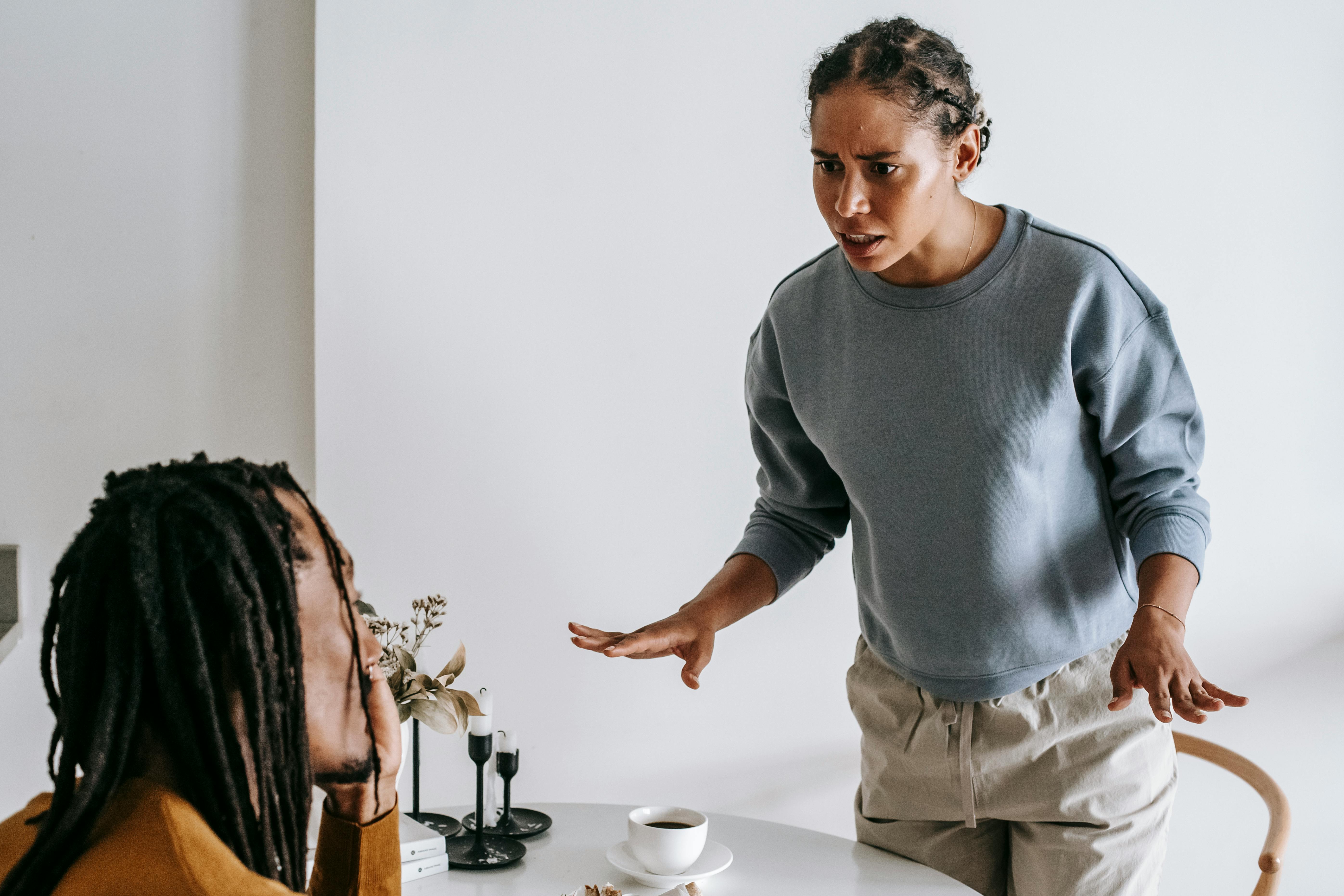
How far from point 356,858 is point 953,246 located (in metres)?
0.88

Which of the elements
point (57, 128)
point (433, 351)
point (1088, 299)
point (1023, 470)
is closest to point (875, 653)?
point (1023, 470)

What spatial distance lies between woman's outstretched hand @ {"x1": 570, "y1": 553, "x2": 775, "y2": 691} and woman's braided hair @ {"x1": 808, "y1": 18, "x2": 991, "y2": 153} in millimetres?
596

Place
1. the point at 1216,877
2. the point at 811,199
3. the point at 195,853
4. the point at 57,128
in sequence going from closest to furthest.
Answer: the point at 195,853 < the point at 57,128 < the point at 811,199 < the point at 1216,877

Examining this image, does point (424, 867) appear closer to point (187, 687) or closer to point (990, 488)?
point (187, 687)

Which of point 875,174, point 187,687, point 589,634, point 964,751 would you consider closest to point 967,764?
point 964,751

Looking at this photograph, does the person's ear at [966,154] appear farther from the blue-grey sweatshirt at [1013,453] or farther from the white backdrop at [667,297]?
the white backdrop at [667,297]

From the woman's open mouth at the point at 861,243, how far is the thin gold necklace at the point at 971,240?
132 mm

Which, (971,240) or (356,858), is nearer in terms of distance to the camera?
(356,858)

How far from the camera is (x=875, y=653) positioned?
139 centimetres

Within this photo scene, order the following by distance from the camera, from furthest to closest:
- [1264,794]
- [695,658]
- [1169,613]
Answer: [1264,794], [695,658], [1169,613]

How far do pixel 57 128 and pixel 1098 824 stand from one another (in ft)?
5.96

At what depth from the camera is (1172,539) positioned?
119cm

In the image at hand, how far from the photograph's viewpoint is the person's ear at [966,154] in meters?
1.22

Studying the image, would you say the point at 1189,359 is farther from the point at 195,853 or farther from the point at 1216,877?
the point at 195,853
